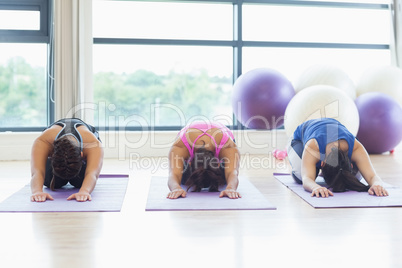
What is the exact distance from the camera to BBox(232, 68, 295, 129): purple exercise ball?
4461 millimetres

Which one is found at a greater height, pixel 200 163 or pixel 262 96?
pixel 262 96

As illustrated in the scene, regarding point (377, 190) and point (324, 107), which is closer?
point (377, 190)

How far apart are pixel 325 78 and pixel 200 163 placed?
8.36 feet

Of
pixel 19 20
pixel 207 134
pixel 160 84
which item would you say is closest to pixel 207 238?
pixel 207 134

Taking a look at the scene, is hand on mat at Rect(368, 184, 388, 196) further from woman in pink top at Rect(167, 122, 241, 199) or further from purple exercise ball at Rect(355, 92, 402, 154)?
purple exercise ball at Rect(355, 92, 402, 154)

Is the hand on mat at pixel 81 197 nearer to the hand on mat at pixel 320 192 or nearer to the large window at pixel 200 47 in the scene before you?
the hand on mat at pixel 320 192

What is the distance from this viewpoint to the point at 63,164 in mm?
2373

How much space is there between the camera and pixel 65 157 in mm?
2361

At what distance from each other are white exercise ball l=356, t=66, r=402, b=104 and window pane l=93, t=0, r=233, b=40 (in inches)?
67.3

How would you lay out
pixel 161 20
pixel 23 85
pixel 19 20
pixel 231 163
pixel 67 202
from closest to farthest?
pixel 67 202, pixel 231 163, pixel 19 20, pixel 23 85, pixel 161 20

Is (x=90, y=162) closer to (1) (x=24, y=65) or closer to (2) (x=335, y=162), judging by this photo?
(2) (x=335, y=162)

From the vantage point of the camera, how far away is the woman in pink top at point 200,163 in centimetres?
261

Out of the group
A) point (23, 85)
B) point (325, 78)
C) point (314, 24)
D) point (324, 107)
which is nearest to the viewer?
point (324, 107)

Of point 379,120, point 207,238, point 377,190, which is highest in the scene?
point 379,120
